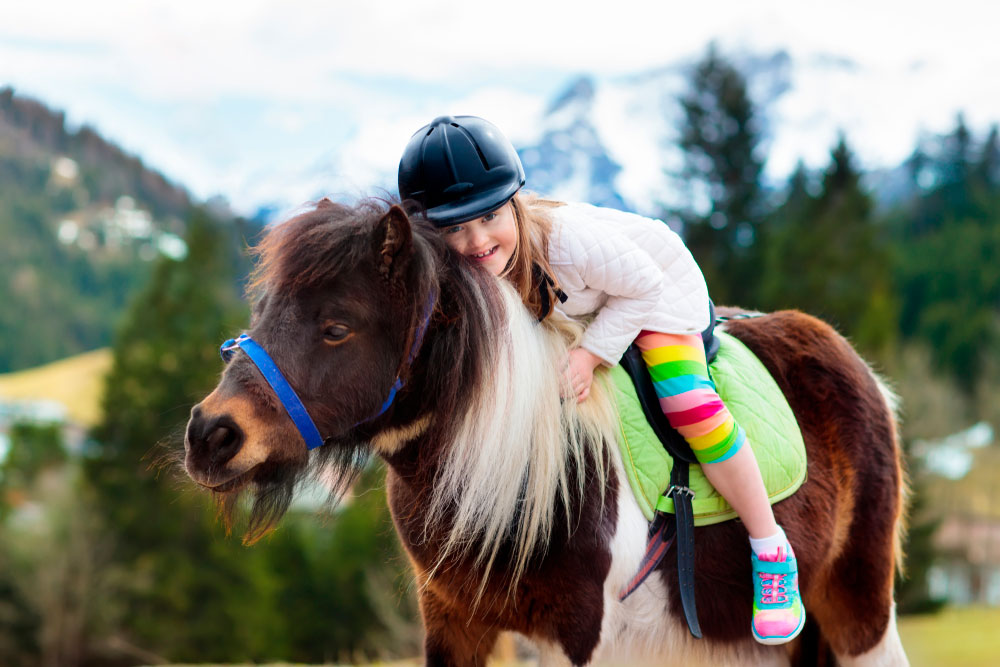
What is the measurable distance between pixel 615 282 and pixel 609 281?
19 mm

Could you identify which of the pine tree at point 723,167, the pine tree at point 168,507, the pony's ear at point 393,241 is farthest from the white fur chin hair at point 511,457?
the pine tree at point 723,167

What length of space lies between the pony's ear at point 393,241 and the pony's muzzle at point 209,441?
563mm

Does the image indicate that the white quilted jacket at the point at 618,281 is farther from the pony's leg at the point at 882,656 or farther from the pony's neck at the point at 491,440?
the pony's leg at the point at 882,656

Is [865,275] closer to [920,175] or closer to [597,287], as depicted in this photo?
[597,287]

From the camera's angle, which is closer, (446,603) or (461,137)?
(461,137)

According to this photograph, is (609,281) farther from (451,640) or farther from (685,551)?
(451,640)

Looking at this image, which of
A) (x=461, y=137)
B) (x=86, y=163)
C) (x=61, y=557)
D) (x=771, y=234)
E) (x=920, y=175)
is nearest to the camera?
(x=461, y=137)

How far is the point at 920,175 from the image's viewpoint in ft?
178


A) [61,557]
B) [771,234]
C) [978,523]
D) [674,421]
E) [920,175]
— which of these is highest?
[674,421]

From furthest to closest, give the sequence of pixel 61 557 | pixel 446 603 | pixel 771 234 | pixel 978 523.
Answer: pixel 978 523
pixel 771 234
pixel 61 557
pixel 446 603

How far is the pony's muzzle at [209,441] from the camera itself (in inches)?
80.7

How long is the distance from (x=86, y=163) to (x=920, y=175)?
58.1m

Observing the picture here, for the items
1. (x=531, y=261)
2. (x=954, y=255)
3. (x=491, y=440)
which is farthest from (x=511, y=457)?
(x=954, y=255)

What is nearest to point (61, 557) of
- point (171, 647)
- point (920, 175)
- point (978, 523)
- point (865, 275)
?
point (171, 647)
